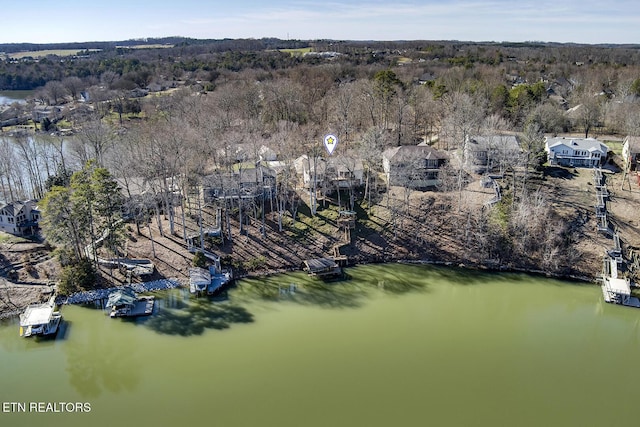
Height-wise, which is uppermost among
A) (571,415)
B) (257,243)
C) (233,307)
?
(257,243)

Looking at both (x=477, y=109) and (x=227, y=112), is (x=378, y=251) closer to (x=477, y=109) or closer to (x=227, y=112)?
(x=477, y=109)

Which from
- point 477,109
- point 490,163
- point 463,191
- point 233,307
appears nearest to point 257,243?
point 233,307

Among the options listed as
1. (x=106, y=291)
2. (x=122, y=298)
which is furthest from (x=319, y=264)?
(x=106, y=291)

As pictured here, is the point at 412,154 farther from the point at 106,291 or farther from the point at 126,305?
the point at 106,291

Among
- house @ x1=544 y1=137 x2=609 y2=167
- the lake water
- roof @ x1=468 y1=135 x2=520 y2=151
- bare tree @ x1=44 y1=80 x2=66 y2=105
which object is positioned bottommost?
the lake water

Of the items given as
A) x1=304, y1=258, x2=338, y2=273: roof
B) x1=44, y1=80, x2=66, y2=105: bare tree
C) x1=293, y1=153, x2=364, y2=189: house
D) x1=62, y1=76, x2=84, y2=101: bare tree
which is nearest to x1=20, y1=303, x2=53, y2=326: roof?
x1=304, y1=258, x2=338, y2=273: roof

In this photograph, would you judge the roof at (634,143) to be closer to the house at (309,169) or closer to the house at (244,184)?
the house at (309,169)

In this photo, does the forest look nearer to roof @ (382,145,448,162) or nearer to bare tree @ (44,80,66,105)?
roof @ (382,145,448,162)
